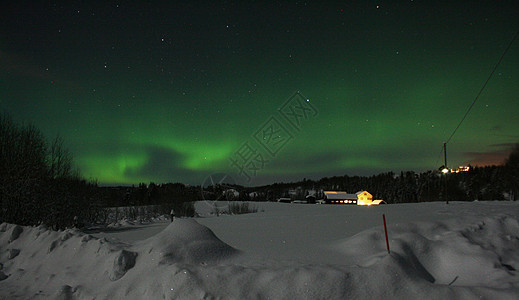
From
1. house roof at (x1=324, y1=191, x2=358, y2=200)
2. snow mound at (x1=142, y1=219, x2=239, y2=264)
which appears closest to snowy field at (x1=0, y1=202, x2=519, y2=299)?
snow mound at (x1=142, y1=219, x2=239, y2=264)

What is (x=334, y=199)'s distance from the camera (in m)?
69.5

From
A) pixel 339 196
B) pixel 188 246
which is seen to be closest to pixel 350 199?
pixel 339 196

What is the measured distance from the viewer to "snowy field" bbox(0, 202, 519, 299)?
12.1 feet

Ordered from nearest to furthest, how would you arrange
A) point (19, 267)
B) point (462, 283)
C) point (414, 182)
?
point (462, 283)
point (19, 267)
point (414, 182)

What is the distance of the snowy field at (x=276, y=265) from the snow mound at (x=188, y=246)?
0.05 ft

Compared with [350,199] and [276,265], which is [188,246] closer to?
[276,265]

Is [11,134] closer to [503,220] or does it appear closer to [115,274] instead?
[115,274]

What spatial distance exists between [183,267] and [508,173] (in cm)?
4688

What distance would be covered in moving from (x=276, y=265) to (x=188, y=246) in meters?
1.46

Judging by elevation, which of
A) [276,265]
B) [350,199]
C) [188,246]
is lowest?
[350,199]

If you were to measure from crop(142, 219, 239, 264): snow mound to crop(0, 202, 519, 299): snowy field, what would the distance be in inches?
0.6

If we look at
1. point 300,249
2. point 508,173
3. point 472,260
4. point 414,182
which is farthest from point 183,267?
point 414,182

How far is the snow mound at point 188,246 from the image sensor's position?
4730 millimetres

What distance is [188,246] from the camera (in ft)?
16.5
